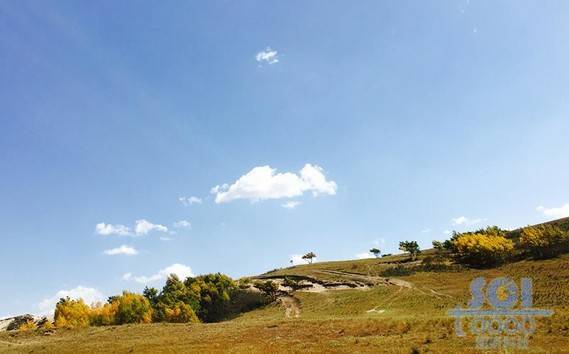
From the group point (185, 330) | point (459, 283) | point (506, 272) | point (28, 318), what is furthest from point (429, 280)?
point (28, 318)

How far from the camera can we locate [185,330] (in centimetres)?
5397

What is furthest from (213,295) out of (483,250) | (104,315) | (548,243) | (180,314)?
(548,243)

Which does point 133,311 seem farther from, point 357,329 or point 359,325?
point 357,329

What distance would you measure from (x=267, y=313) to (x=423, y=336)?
53017mm

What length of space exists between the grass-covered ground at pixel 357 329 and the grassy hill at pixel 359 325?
0.08 m

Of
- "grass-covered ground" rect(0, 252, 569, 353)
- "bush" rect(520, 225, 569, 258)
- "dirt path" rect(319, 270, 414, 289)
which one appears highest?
"bush" rect(520, 225, 569, 258)

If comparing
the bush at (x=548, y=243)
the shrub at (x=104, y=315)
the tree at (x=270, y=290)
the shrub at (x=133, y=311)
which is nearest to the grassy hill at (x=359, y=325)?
the tree at (x=270, y=290)

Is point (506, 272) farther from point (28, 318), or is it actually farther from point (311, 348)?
point (28, 318)

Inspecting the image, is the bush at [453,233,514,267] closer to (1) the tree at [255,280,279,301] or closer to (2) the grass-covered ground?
(2) the grass-covered ground

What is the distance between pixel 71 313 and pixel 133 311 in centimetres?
2390

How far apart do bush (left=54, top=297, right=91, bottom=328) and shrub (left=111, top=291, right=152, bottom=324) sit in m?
10.7

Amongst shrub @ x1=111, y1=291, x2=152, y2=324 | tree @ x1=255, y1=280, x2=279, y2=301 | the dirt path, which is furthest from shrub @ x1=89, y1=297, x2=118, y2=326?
the dirt path

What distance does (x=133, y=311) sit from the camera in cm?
10050

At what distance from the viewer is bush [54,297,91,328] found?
351 ft
